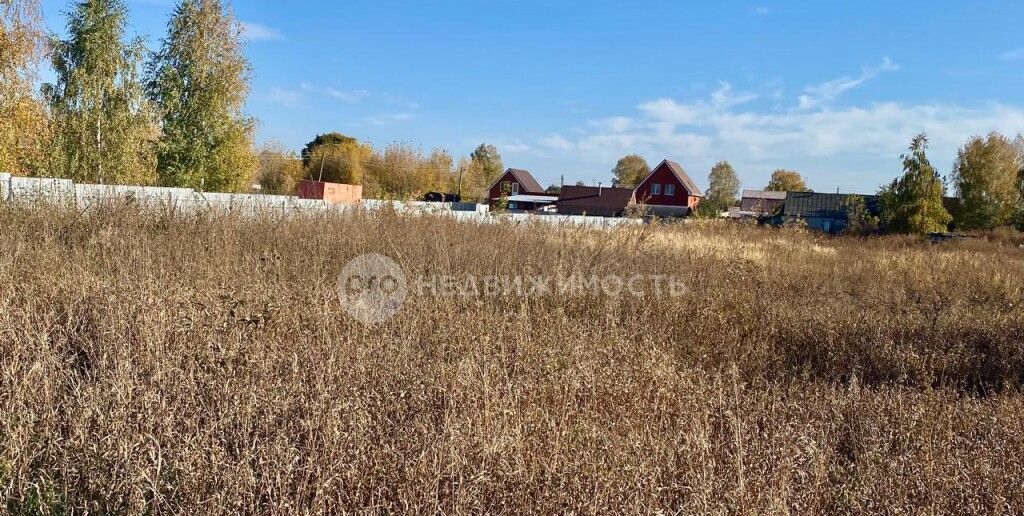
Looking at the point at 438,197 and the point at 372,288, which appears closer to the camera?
the point at 372,288

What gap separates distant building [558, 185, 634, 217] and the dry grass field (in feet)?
151

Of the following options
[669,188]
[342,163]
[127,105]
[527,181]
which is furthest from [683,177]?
[127,105]

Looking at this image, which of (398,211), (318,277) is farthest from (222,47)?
(318,277)

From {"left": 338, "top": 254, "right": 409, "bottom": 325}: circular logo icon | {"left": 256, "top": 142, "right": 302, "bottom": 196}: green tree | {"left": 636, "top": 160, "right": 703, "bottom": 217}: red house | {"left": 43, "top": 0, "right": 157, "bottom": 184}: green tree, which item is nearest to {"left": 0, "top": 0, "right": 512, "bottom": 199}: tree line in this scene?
{"left": 43, "top": 0, "right": 157, "bottom": 184}: green tree

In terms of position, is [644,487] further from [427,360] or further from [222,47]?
[222,47]

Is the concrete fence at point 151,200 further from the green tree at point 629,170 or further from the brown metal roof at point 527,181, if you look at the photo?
the green tree at point 629,170

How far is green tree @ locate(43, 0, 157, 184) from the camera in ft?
48.1

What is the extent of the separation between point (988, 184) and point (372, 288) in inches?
1651

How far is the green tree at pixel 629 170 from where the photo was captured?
8312 cm

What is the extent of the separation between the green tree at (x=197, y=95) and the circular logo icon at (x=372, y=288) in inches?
630

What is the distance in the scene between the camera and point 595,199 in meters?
53.4

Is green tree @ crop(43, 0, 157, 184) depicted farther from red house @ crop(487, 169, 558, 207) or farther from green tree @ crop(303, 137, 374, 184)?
red house @ crop(487, 169, 558, 207)

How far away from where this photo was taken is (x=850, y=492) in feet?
7.29

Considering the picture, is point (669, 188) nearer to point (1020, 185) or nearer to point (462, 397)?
point (1020, 185)
